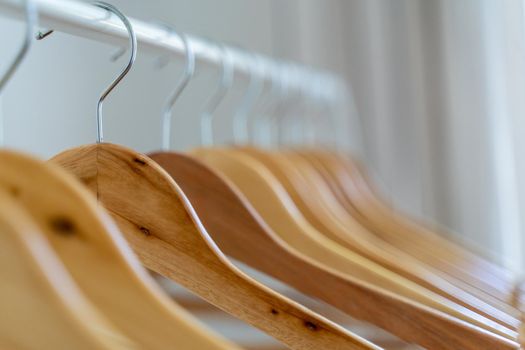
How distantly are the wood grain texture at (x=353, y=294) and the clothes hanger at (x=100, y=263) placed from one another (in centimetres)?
29

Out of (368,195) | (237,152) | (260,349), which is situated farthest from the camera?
(368,195)

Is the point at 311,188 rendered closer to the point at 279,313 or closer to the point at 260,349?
the point at 260,349

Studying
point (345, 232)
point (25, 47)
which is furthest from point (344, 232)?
point (25, 47)

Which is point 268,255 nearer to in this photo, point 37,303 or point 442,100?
point 37,303

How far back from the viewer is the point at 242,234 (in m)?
0.67

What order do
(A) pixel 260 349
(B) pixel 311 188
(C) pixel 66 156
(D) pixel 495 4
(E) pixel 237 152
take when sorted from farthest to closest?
(D) pixel 495 4
(A) pixel 260 349
(B) pixel 311 188
(E) pixel 237 152
(C) pixel 66 156

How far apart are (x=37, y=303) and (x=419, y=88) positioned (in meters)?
1.60

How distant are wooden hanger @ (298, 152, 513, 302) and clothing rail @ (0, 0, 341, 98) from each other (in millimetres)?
192

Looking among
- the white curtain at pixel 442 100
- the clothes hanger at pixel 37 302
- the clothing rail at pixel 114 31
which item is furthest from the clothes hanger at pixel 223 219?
the white curtain at pixel 442 100

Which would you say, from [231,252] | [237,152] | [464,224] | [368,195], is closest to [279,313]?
[231,252]

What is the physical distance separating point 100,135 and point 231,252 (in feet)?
0.55

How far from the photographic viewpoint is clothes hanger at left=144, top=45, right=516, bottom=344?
64cm

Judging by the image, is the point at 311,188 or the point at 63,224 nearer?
the point at 63,224

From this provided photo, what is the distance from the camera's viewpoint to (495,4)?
1732 mm
